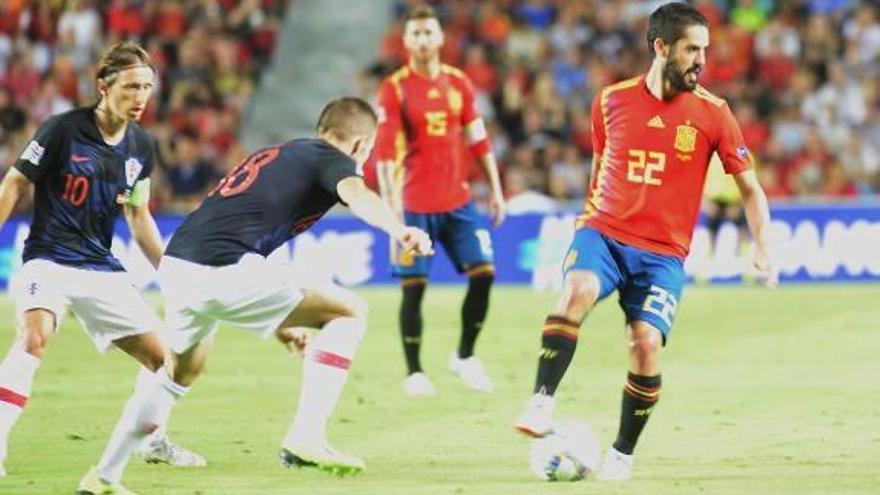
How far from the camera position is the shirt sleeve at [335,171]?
8.64m

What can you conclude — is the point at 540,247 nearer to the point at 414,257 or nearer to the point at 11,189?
the point at 414,257

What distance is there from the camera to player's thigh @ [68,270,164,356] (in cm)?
980

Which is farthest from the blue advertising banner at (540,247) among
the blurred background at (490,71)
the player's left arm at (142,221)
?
the player's left arm at (142,221)

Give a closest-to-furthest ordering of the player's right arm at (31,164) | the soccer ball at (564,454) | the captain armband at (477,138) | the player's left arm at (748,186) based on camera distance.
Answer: the soccer ball at (564,454)
the player's left arm at (748,186)
the player's right arm at (31,164)
the captain armband at (477,138)

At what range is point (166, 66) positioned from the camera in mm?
27188

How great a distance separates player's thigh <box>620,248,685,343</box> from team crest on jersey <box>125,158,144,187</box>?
2.74m

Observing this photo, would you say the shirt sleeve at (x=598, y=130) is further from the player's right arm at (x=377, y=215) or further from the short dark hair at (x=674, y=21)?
the player's right arm at (x=377, y=215)

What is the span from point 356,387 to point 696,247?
9.47m

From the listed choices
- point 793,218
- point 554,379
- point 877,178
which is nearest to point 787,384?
point 554,379

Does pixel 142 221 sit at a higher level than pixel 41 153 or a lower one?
lower

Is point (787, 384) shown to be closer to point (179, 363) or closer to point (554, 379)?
point (554, 379)

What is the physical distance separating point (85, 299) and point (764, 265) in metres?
3.60

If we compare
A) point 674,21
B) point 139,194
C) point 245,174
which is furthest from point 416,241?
point 139,194

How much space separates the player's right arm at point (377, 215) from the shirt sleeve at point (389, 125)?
5224 millimetres
